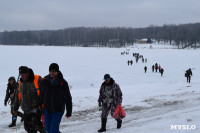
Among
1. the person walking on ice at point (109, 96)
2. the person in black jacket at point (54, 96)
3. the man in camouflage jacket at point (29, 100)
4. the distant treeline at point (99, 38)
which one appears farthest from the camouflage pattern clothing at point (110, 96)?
the distant treeline at point (99, 38)

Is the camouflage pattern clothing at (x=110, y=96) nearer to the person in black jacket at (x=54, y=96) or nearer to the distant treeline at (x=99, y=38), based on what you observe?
the person in black jacket at (x=54, y=96)

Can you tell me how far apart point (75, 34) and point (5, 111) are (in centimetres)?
13966

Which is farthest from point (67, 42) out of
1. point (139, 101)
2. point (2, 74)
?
point (139, 101)

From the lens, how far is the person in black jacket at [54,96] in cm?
384

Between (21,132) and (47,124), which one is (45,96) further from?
(21,132)

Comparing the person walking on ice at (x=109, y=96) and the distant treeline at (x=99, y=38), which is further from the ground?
the distant treeline at (x=99, y=38)

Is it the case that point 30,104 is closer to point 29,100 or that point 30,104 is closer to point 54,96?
point 29,100

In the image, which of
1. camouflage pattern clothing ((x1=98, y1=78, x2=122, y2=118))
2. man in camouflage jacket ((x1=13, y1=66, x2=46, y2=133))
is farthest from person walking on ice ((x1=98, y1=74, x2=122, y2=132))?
man in camouflage jacket ((x1=13, y1=66, x2=46, y2=133))

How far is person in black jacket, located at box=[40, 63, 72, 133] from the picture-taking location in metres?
3.84

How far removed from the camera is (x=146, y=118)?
6492 millimetres

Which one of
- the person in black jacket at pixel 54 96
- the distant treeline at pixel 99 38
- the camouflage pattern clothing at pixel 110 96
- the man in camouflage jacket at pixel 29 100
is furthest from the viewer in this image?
the distant treeline at pixel 99 38

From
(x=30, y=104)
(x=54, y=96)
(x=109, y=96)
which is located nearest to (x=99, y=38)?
(x=109, y=96)

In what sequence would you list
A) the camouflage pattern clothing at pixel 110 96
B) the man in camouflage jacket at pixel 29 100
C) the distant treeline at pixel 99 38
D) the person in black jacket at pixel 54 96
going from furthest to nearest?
the distant treeline at pixel 99 38, the camouflage pattern clothing at pixel 110 96, the man in camouflage jacket at pixel 29 100, the person in black jacket at pixel 54 96

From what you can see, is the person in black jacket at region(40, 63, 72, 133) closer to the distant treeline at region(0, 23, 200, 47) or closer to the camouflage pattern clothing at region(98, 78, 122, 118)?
the camouflage pattern clothing at region(98, 78, 122, 118)
